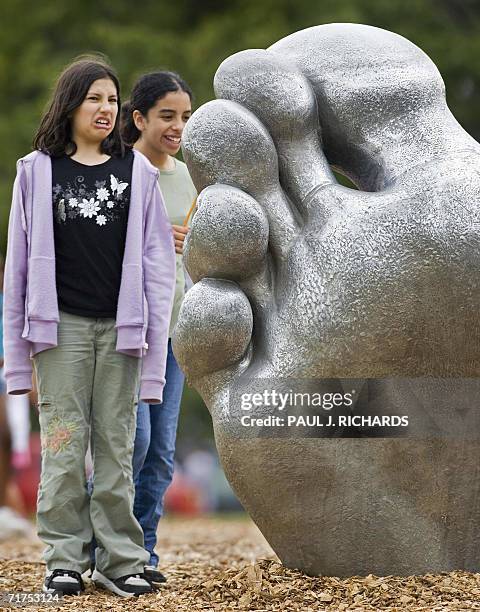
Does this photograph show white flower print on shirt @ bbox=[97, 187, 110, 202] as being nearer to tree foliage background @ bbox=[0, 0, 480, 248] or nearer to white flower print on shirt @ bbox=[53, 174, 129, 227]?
white flower print on shirt @ bbox=[53, 174, 129, 227]

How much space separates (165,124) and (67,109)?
2.16ft

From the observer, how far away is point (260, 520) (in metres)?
3.90

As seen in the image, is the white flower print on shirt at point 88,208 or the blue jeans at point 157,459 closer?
the white flower print on shirt at point 88,208

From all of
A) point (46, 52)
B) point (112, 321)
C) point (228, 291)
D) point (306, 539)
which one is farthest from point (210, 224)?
point (46, 52)

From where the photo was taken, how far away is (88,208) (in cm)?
402

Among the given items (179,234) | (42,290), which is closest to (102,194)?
(42,290)

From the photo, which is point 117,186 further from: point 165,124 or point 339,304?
point 339,304

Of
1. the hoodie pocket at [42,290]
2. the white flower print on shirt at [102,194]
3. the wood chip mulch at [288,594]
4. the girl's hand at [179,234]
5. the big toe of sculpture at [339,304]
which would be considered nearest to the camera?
the wood chip mulch at [288,594]

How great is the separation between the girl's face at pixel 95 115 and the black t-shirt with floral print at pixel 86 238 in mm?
120

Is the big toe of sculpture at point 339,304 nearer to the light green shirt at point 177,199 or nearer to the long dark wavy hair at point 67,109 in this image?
the long dark wavy hair at point 67,109

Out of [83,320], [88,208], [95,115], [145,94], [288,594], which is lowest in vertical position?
[288,594]

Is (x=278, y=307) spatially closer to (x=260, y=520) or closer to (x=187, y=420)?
(x=260, y=520)

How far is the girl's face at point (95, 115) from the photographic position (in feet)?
13.4

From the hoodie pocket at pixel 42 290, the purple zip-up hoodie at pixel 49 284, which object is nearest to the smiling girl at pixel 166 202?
the purple zip-up hoodie at pixel 49 284
